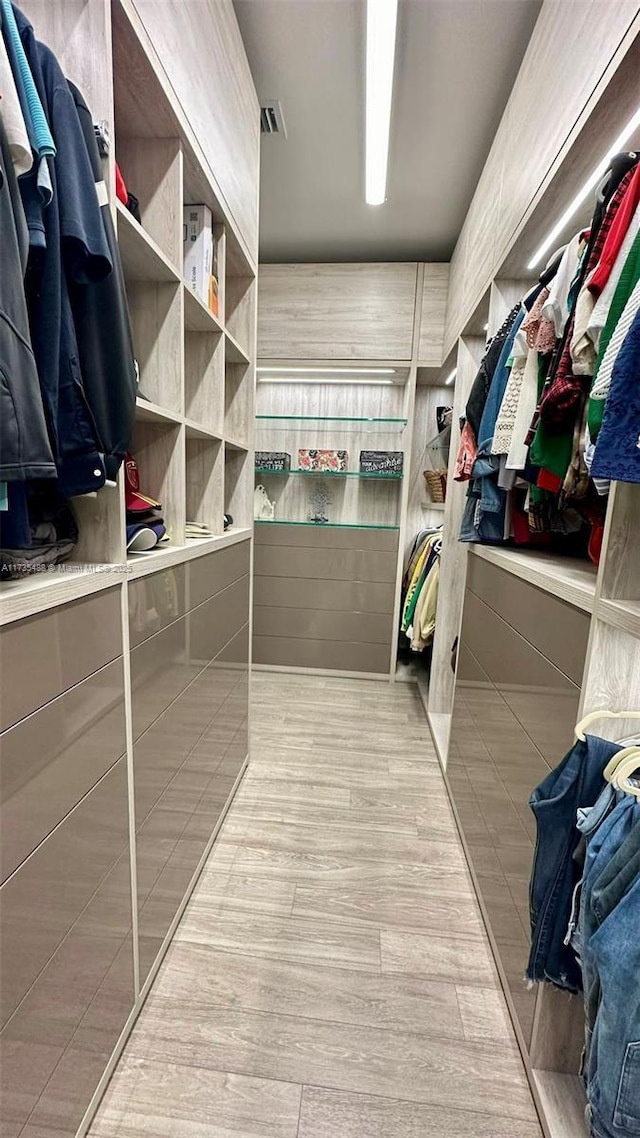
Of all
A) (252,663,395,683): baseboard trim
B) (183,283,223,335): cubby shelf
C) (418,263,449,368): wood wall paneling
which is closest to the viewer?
(183,283,223,335): cubby shelf

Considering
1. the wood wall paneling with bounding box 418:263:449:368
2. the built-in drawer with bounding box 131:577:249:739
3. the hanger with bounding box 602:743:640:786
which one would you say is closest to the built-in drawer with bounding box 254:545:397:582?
the wood wall paneling with bounding box 418:263:449:368

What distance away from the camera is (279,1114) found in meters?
1.03

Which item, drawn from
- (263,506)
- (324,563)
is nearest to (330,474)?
(263,506)

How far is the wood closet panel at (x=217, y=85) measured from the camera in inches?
43.2

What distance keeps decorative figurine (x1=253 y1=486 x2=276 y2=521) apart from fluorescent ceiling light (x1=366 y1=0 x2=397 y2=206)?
191 centimetres

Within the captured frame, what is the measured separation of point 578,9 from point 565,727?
67.4 inches

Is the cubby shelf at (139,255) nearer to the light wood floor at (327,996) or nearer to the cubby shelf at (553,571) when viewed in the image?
the cubby shelf at (553,571)

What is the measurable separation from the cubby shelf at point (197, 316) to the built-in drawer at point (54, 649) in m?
0.91

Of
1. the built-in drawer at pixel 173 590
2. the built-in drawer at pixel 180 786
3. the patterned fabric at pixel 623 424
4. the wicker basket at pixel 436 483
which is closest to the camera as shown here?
the patterned fabric at pixel 623 424

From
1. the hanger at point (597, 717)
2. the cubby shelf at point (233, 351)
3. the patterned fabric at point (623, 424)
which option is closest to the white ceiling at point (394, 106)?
the cubby shelf at point (233, 351)

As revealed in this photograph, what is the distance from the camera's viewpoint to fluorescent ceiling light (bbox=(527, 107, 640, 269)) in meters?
1.06

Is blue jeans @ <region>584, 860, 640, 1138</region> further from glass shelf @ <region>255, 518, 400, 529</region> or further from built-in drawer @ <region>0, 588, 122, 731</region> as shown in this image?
glass shelf @ <region>255, 518, 400, 529</region>

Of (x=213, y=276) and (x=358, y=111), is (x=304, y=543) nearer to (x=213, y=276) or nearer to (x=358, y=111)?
(x=213, y=276)

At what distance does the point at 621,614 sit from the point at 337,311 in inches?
114
